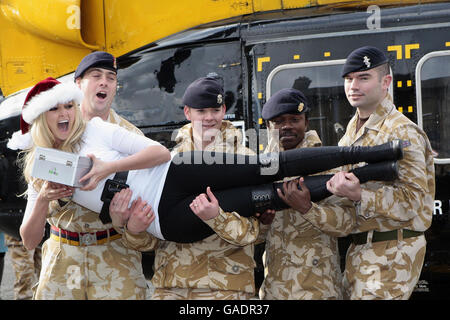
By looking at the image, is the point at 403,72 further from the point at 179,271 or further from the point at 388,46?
the point at 179,271

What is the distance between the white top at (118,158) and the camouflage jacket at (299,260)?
29.9 inches

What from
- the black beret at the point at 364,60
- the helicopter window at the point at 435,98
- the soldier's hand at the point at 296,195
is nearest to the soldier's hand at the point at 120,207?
the soldier's hand at the point at 296,195

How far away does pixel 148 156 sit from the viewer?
115 inches

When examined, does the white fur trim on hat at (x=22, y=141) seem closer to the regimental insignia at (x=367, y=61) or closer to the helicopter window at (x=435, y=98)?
the regimental insignia at (x=367, y=61)

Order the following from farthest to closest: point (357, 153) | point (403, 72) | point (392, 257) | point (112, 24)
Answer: point (112, 24) → point (403, 72) → point (392, 257) → point (357, 153)

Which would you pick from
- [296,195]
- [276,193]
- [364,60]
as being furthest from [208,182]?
[364,60]

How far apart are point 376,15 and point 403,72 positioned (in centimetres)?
51

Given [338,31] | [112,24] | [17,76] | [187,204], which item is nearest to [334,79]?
[338,31]

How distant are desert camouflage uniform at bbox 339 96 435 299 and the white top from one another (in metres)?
1.17

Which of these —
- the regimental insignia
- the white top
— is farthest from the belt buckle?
the regimental insignia

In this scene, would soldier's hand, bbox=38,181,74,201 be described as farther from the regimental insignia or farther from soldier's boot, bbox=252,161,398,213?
the regimental insignia

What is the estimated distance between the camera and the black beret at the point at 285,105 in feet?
10.7

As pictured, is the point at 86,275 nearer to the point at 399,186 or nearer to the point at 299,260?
the point at 299,260

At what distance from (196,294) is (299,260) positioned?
2.14 feet
